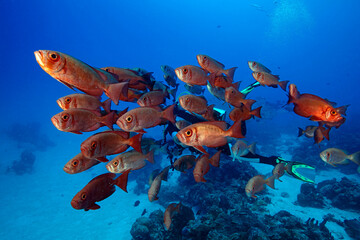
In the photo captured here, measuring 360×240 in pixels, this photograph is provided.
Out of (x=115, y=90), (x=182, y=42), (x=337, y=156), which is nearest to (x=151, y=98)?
(x=115, y=90)

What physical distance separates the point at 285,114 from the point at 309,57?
443 feet

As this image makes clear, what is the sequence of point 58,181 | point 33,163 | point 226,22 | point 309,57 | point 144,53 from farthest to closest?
1. point 144,53
2. point 226,22
3. point 309,57
4. point 33,163
5. point 58,181

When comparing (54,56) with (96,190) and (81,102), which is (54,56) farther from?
(96,190)

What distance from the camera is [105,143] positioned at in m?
2.52

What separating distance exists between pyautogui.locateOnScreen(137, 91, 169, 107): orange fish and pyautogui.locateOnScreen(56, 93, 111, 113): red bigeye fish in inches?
23.5

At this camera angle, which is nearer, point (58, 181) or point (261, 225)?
point (261, 225)

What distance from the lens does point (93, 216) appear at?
12398mm

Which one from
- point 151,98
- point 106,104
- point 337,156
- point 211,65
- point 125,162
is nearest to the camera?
point 106,104

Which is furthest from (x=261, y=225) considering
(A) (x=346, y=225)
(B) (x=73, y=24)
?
(B) (x=73, y=24)

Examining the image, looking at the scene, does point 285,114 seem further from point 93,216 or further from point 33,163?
point 33,163

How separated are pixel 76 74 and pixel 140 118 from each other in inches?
40.8

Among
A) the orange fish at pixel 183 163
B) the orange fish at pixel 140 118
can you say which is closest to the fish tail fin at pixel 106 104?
the orange fish at pixel 140 118

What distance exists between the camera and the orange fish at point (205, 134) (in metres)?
2.42

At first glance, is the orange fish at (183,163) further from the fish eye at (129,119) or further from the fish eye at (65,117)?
the fish eye at (65,117)
